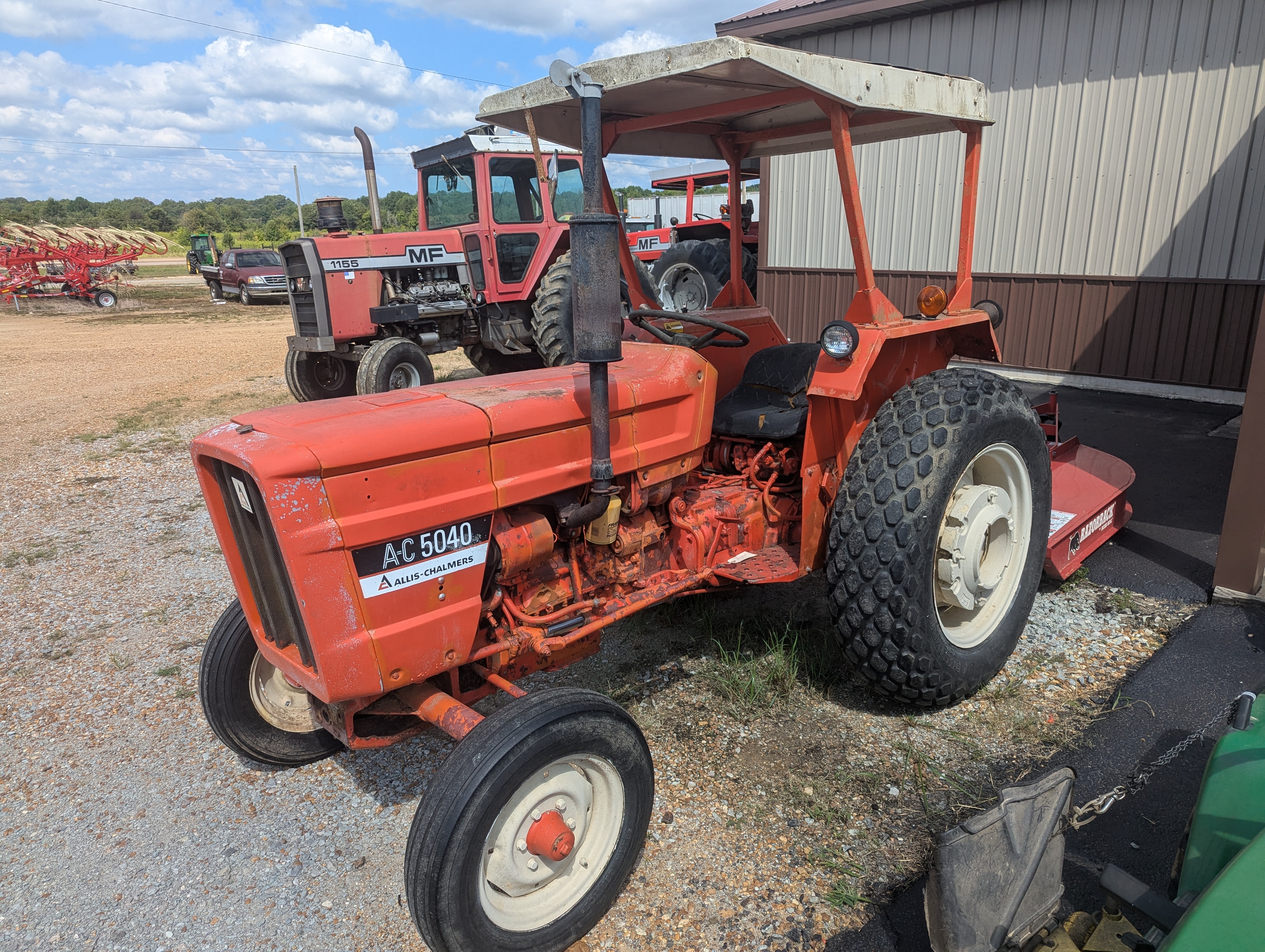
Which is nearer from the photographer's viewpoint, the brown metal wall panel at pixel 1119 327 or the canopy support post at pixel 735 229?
the canopy support post at pixel 735 229

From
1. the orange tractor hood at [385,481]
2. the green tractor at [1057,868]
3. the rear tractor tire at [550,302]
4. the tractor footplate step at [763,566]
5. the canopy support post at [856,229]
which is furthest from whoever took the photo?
the rear tractor tire at [550,302]

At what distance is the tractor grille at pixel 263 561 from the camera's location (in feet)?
6.16

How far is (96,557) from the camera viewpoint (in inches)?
179

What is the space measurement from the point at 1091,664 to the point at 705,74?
8.23ft

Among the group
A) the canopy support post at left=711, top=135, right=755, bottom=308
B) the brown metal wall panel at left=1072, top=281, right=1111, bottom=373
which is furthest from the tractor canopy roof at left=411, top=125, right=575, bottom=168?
the brown metal wall panel at left=1072, top=281, right=1111, bottom=373

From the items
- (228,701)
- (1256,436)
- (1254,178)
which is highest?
(1254,178)

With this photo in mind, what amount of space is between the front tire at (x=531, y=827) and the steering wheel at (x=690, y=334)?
1.32 metres

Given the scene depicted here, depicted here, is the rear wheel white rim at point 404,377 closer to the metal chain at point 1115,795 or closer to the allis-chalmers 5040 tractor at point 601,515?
the allis-chalmers 5040 tractor at point 601,515

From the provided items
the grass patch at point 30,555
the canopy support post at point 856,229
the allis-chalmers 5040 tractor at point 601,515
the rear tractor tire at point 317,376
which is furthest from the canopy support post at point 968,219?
the rear tractor tire at point 317,376

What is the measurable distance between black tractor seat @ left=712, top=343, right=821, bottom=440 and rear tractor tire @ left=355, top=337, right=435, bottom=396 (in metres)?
4.60

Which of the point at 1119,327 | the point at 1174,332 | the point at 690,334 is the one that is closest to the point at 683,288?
the point at 1119,327

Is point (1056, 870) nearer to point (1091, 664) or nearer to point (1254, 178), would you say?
point (1091, 664)

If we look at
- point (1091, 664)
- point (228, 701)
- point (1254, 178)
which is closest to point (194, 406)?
point (228, 701)

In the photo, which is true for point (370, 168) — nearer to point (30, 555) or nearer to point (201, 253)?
point (30, 555)
